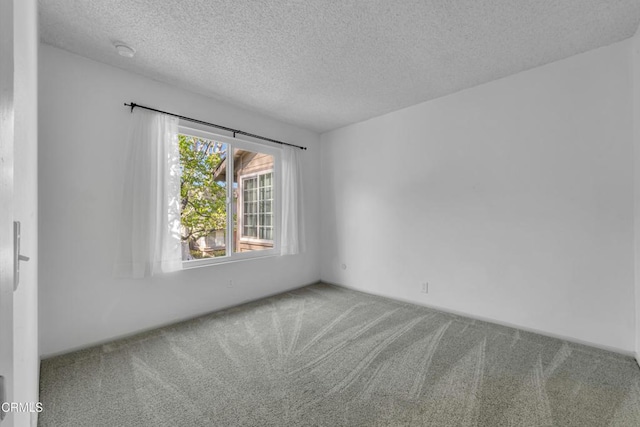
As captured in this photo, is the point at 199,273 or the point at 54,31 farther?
the point at 199,273

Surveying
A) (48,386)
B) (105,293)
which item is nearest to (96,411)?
(48,386)

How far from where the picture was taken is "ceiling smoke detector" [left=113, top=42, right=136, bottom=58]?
7.75 feet

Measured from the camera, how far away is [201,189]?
11.2 feet

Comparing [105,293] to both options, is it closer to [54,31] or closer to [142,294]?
[142,294]

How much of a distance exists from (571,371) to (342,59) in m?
3.23

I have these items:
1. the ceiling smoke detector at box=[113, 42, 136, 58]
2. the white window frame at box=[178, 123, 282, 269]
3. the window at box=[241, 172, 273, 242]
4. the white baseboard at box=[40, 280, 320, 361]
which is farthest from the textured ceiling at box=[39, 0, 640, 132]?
the white baseboard at box=[40, 280, 320, 361]

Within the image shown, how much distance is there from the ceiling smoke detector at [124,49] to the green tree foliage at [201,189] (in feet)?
3.16

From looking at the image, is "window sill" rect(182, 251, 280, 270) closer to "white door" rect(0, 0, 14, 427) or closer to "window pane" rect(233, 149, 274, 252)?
"window pane" rect(233, 149, 274, 252)

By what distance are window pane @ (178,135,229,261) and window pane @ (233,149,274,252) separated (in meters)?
0.20

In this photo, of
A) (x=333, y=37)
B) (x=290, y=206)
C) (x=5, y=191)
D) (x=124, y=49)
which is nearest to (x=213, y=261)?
(x=290, y=206)

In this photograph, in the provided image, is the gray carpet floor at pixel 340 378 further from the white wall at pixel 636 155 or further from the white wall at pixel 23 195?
the white wall at pixel 23 195

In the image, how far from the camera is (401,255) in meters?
3.80

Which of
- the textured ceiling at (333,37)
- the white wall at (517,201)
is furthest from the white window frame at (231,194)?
the white wall at (517,201)

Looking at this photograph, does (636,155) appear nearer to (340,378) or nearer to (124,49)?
(340,378)
